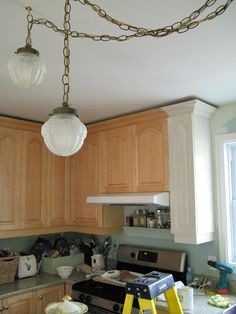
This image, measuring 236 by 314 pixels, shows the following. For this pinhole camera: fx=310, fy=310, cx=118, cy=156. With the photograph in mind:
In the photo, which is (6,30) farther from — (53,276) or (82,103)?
(53,276)

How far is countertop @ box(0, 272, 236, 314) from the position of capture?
221 cm

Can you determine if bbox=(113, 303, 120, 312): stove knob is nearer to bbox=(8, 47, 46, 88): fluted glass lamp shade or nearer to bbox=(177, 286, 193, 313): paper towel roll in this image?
bbox=(177, 286, 193, 313): paper towel roll

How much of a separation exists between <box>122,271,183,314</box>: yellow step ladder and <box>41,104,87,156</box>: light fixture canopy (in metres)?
0.56

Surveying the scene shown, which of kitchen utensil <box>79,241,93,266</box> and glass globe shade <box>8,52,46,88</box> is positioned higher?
glass globe shade <box>8,52,46,88</box>

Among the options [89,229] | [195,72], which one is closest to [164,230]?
[89,229]

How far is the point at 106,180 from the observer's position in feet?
10.5

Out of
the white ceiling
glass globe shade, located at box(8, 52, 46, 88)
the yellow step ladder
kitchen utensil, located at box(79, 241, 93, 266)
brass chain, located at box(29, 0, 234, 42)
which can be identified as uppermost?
the white ceiling

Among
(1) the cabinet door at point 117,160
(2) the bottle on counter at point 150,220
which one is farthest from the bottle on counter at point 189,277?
(1) the cabinet door at point 117,160

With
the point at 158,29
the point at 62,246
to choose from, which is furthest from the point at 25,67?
the point at 62,246

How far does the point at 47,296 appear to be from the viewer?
2.90 metres

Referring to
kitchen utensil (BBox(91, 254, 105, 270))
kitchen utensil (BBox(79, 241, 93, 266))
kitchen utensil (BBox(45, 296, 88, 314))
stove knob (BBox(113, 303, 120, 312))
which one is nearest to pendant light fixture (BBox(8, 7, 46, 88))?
kitchen utensil (BBox(45, 296, 88, 314))

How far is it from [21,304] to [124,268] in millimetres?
1050

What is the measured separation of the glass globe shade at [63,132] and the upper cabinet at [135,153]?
66.6 inches

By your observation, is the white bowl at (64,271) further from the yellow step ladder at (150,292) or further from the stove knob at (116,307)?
the yellow step ladder at (150,292)
